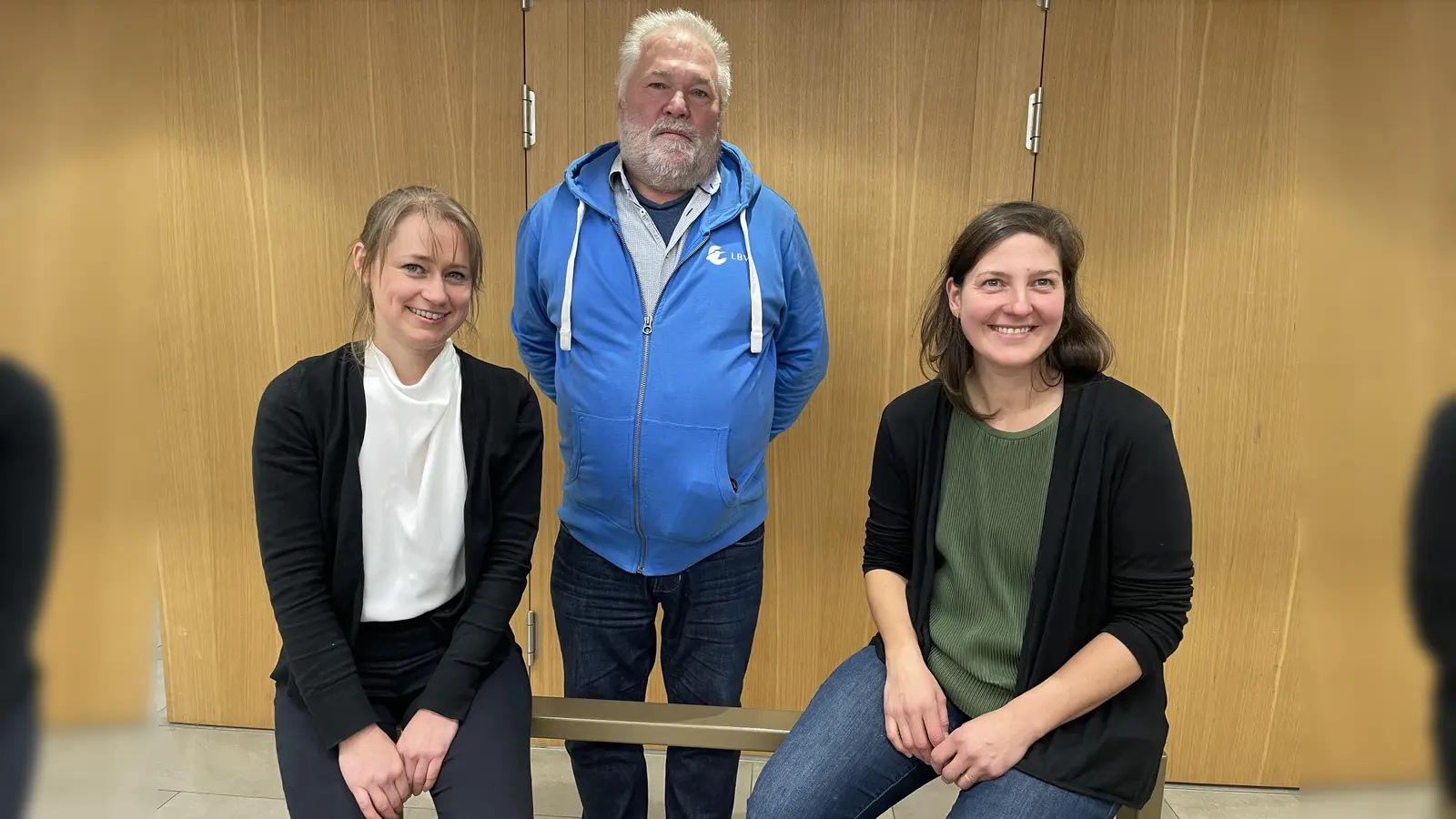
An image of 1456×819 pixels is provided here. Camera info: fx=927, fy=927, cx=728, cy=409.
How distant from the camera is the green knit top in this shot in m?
1.50

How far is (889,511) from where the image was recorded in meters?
1.68

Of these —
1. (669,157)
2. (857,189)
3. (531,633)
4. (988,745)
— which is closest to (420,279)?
(669,157)

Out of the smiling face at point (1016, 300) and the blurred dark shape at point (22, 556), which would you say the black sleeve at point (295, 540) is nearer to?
the smiling face at point (1016, 300)

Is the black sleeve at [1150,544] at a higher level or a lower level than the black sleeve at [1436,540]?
lower

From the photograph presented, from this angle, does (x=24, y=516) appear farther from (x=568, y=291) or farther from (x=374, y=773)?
(x=568, y=291)

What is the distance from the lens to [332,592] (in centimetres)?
156

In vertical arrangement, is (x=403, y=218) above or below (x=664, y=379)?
above

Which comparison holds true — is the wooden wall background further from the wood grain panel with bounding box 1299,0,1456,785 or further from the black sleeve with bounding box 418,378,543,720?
the wood grain panel with bounding box 1299,0,1456,785

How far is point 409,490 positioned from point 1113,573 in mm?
1167

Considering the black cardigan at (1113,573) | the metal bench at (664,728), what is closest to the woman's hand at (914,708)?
the black cardigan at (1113,573)

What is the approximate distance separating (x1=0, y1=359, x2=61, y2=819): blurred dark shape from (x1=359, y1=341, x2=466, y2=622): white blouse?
4.81 feet

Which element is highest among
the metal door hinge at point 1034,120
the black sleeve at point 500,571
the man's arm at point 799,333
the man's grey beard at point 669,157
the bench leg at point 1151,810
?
the metal door hinge at point 1034,120

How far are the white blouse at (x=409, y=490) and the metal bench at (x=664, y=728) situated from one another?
32 centimetres

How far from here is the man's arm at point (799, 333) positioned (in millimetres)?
2041
